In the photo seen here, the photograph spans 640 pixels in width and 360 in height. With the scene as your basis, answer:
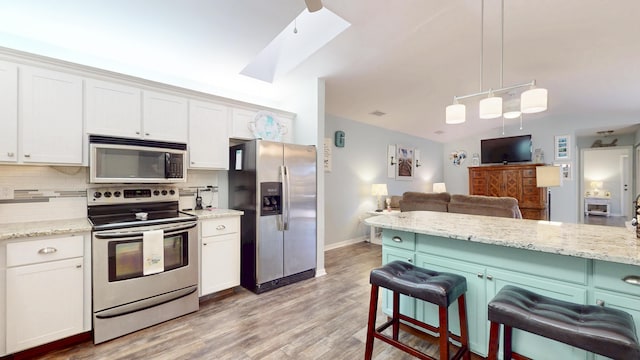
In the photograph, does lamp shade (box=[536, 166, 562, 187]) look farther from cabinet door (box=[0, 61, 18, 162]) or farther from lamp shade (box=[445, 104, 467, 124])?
cabinet door (box=[0, 61, 18, 162])

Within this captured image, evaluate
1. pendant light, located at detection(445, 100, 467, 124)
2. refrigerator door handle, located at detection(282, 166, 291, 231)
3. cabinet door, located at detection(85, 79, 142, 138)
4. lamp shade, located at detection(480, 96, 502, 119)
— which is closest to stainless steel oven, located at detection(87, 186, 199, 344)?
cabinet door, located at detection(85, 79, 142, 138)

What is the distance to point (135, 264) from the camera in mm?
2248

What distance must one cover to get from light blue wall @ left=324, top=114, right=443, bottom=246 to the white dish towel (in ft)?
9.75

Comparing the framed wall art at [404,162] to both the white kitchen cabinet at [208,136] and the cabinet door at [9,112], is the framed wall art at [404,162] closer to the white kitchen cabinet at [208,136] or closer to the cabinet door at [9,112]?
the white kitchen cabinet at [208,136]

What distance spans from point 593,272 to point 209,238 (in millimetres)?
2894

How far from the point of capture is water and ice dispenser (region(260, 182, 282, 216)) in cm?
304

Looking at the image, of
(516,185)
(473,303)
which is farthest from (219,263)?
(516,185)

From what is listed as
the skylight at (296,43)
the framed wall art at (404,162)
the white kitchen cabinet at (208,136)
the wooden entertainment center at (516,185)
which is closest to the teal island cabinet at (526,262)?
the white kitchen cabinet at (208,136)

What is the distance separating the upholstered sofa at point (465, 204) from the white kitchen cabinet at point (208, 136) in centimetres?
299

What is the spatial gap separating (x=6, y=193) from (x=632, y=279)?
165 inches

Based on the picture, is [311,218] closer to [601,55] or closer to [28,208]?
[28,208]

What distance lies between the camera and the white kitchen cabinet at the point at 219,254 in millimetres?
2723

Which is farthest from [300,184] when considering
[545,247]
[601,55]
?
[601,55]

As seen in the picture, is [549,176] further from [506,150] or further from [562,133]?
[562,133]
